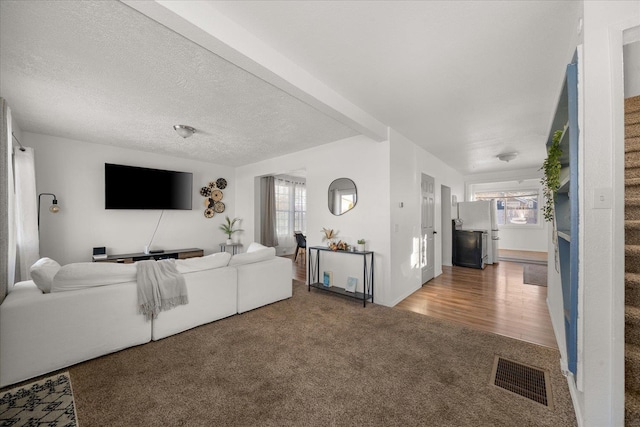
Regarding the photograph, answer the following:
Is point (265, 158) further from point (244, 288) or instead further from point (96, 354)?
point (96, 354)

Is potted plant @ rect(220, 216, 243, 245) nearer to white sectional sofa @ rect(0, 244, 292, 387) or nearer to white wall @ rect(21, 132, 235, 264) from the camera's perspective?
white wall @ rect(21, 132, 235, 264)

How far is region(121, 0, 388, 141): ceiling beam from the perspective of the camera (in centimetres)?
145

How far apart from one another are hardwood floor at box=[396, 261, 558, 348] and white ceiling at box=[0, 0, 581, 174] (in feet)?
8.37

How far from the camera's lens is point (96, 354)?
2.24 metres

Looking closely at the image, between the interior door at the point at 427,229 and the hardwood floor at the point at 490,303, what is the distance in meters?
0.27

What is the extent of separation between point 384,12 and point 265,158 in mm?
4316

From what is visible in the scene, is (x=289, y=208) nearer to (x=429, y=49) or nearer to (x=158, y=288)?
(x=158, y=288)

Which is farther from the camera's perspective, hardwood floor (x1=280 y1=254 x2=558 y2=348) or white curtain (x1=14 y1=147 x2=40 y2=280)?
white curtain (x1=14 y1=147 x2=40 y2=280)

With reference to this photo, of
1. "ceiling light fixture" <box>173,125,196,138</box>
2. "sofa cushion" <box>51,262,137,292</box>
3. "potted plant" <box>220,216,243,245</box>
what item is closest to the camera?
"sofa cushion" <box>51,262,137,292</box>

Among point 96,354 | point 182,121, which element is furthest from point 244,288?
point 182,121

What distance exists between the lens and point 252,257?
3430mm

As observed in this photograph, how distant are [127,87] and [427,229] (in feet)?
16.6

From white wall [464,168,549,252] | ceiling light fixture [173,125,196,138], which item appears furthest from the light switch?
white wall [464,168,549,252]

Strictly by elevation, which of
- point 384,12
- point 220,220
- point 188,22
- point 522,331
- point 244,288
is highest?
point 384,12
